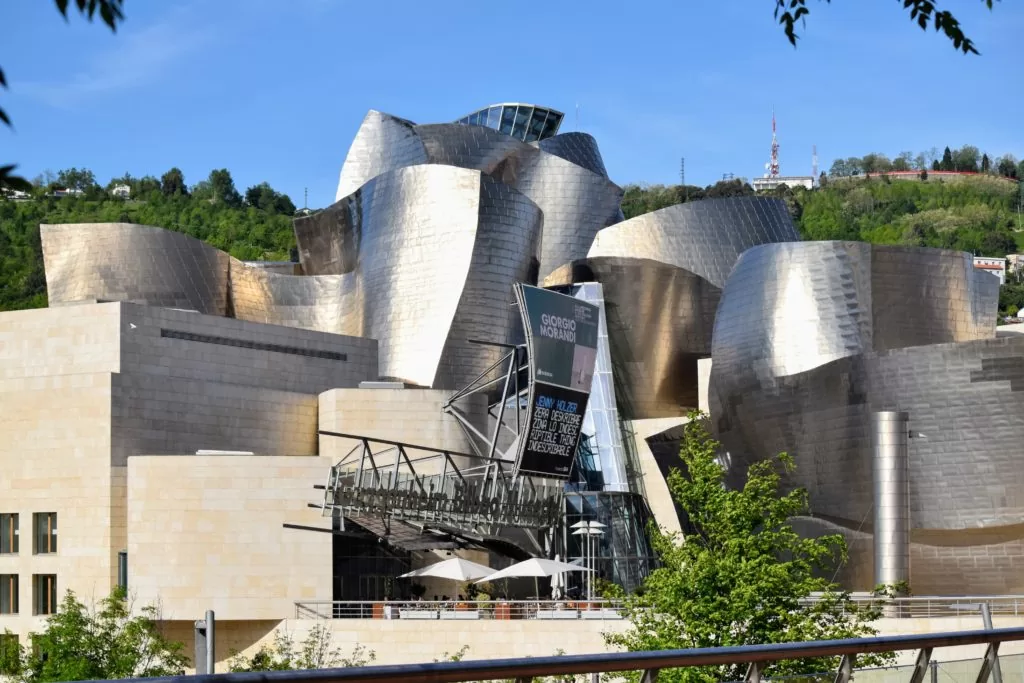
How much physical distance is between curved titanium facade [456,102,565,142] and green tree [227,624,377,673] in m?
40.7

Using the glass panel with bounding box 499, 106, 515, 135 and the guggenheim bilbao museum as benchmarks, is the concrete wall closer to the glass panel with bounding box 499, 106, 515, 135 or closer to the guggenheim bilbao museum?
the guggenheim bilbao museum

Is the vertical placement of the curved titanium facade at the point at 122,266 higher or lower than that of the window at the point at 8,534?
higher

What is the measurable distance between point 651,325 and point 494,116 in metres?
23.0

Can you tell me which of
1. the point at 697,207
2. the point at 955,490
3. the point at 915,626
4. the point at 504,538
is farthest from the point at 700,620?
the point at 697,207

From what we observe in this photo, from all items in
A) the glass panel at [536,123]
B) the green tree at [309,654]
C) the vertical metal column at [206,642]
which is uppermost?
the glass panel at [536,123]

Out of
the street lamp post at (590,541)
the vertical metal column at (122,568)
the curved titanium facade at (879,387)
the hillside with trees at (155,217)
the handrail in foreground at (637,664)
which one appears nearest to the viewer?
the handrail in foreground at (637,664)

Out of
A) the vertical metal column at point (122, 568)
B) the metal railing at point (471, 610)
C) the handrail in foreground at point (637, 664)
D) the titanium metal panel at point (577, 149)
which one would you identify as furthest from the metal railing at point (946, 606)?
the titanium metal panel at point (577, 149)

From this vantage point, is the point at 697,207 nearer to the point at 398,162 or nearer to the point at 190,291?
the point at 398,162

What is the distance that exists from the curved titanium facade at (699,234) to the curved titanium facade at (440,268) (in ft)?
11.9

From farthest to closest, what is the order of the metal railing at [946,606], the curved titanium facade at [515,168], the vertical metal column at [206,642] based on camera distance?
the curved titanium facade at [515,168]
the metal railing at [946,606]
the vertical metal column at [206,642]

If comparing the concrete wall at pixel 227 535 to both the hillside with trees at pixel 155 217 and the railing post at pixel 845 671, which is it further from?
the hillside with trees at pixel 155 217

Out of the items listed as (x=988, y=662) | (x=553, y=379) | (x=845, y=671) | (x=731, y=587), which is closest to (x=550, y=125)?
(x=553, y=379)

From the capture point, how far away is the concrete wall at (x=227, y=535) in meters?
41.5

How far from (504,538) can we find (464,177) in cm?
1538
